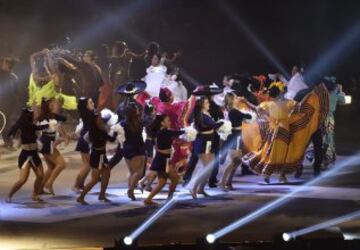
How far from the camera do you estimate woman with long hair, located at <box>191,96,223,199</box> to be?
9.96 meters

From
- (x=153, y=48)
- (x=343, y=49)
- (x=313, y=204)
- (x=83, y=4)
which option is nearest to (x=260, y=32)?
(x=343, y=49)

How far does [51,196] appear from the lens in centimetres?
1013

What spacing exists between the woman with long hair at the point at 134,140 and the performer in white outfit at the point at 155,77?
290 centimetres

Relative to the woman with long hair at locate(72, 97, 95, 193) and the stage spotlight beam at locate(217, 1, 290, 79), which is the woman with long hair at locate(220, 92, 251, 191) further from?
the stage spotlight beam at locate(217, 1, 290, 79)

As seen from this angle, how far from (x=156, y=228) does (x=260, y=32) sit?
13.9 meters

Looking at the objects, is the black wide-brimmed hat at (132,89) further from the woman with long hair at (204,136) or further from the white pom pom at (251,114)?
the white pom pom at (251,114)

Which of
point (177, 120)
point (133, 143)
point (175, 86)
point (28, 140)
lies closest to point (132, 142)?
point (133, 143)

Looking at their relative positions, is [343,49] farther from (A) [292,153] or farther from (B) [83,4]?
(A) [292,153]

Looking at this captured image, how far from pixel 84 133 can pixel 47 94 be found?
10.6ft

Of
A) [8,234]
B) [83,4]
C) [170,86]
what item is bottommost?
[8,234]

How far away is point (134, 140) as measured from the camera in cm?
955

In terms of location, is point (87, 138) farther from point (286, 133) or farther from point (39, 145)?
point (286, 133)

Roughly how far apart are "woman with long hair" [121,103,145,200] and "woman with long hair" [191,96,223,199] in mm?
842

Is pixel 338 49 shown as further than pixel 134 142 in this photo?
Yes
